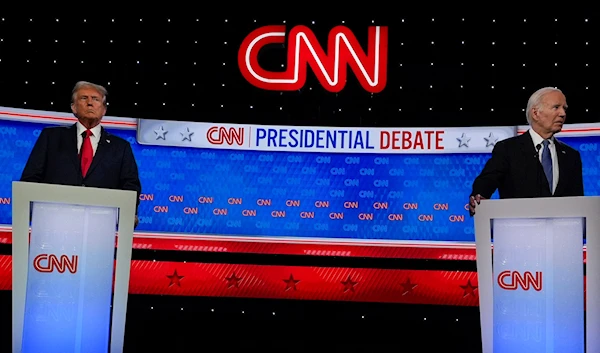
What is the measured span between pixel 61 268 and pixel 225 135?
3.27m

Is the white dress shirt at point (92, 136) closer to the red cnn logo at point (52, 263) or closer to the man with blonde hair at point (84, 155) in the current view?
the man with blonde hair at point (84, 155)

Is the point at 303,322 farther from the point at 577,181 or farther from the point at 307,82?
the point at 577,181

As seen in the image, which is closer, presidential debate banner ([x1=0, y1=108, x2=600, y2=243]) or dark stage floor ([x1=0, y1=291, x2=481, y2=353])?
dark stage floor ([x1=0, y1=291, x2=481, y2=353])

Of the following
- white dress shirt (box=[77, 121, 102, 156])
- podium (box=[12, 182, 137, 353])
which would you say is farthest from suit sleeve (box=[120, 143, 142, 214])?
podium (box=[12, 182, 137, 353])

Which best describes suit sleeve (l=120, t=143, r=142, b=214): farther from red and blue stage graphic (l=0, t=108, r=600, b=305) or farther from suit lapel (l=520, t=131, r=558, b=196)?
red and blue stage graphic (l=0, t=108, r=600, b=305)

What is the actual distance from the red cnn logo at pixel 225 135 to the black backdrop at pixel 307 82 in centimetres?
14

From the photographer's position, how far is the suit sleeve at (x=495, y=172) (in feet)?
10.2

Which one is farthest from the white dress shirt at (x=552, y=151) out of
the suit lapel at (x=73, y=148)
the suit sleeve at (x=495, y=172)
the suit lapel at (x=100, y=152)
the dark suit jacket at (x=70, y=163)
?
the suit lapel at (x=73, y=148)

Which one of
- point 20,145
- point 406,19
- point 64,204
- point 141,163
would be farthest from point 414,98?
point 64,204

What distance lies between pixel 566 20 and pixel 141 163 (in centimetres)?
382

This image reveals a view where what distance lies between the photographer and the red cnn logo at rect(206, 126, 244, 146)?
5.96 meters

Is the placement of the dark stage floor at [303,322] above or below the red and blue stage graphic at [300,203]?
below

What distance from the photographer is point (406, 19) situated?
6.19 meters

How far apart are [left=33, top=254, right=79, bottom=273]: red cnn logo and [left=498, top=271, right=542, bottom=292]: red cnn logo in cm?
171
